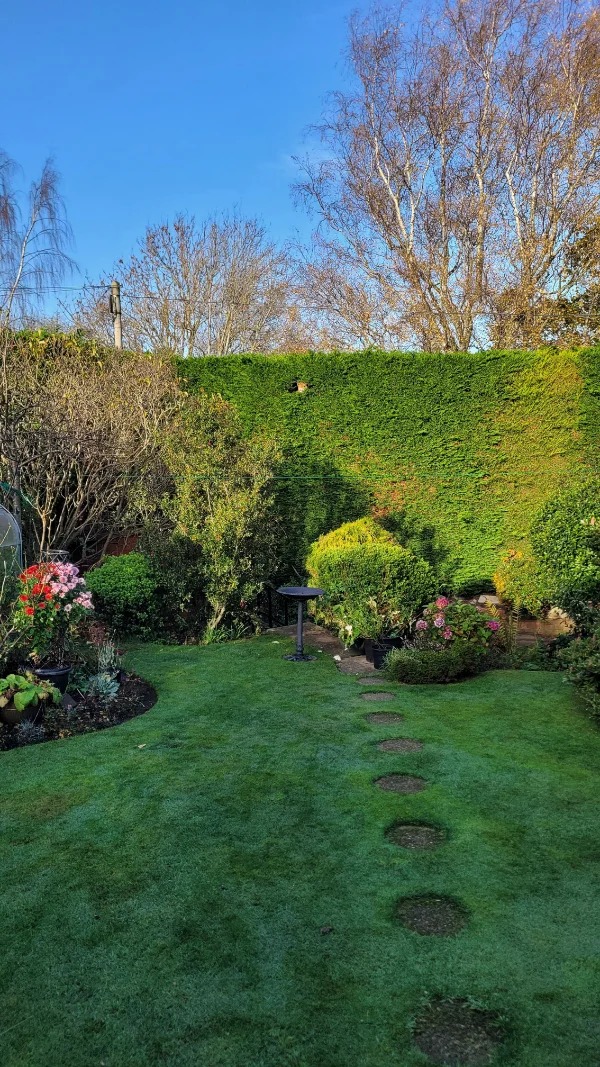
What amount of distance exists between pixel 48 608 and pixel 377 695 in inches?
110

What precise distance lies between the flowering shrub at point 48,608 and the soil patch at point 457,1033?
12.9 feet

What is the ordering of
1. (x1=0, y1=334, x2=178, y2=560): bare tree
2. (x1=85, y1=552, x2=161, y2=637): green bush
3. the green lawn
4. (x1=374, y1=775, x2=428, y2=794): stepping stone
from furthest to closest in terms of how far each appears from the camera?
(x1=0, y1=334, x2=178, y2=560): bare tree < (x1=85, y1=552, x2=161, y2=637): green bush < (x1=374, y1=775, x2=428, y2=794): stepping stone < the green lawn

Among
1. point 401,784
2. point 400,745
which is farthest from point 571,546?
point 401,784

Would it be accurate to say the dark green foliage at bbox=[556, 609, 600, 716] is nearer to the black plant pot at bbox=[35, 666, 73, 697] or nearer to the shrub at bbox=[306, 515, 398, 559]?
the shrub at bbox=[306, 515, 398, 559]

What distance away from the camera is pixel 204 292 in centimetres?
1858

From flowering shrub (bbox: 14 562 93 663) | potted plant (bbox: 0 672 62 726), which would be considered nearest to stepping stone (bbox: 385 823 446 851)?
potted plant (bbox: 0 672 62 726)

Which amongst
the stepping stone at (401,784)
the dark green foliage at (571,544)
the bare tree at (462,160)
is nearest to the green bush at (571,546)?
the dark green foliage at (571,544)

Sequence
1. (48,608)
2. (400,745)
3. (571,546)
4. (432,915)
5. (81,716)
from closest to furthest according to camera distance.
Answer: (432,915) < (400,745) < (81,716) < (48,608) < (571,546)

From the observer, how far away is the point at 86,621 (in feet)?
23.5

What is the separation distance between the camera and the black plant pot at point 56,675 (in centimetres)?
517

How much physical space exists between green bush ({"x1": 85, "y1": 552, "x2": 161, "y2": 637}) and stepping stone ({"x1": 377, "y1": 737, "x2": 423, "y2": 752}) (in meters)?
3.84

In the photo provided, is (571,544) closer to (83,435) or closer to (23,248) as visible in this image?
(83,435)

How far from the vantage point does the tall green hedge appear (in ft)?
29.8

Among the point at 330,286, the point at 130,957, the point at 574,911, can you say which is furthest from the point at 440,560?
the point at 330,286
